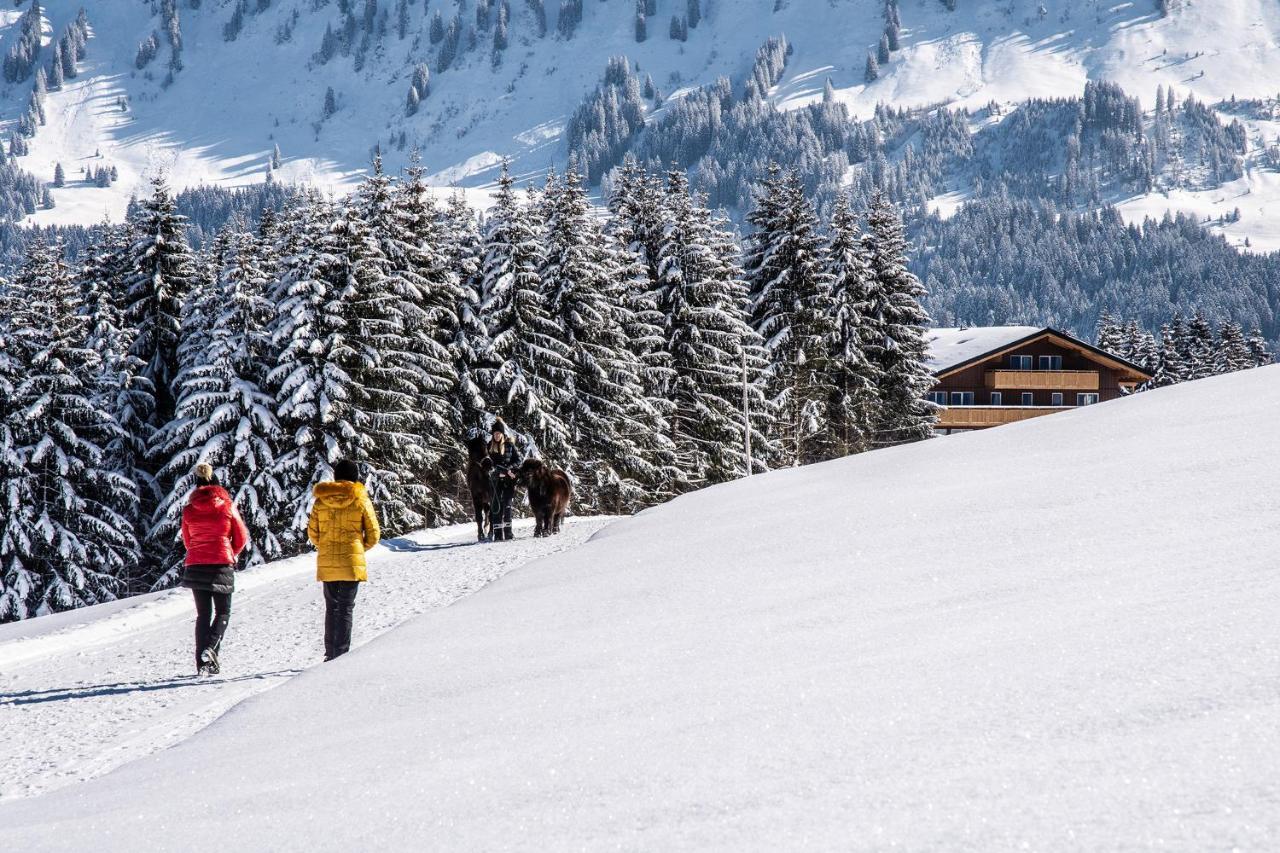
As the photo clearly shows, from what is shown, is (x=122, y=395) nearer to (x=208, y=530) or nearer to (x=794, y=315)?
(x=794, y=315)

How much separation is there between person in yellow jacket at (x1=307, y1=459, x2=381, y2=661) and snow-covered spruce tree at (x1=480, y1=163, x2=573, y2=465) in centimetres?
2484

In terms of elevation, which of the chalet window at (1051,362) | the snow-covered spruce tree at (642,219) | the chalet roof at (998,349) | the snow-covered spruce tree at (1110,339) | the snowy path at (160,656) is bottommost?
the snowy path at (160,656)

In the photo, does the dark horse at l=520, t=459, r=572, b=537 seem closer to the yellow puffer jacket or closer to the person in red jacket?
the person in red jacket

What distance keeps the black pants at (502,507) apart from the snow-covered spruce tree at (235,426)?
13153mm

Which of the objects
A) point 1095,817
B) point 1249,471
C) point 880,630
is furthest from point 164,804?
point 1249,471

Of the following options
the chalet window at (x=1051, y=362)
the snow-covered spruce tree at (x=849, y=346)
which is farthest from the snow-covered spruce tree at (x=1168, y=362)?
the snow-covered spruce tree at (x=849, y=346)

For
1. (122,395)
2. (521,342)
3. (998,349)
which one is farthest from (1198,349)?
(122,395)

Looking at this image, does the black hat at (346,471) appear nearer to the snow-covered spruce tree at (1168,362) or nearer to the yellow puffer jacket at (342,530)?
the yellow puffer jacket at (342,530)

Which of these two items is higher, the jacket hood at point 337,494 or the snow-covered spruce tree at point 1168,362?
the snow-covered spruce tree at point 1168,362

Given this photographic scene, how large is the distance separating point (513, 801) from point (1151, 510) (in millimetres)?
4405

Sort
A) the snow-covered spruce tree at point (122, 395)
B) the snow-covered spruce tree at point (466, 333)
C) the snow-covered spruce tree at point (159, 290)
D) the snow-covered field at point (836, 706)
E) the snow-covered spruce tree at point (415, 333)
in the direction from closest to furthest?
the snow-covered field at point (836, 706), the snow-covered spruce tree at point (415, 333), the snow-covered spruce tree at point (122, 395), the snow-covered spruce tree at point (159, 290), the snow-covered spruce tree at point (466, 333)

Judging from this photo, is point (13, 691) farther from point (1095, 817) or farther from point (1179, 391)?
point (1179, 391)

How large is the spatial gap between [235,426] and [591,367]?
11016mm

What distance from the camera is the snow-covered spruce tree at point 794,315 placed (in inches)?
1622
